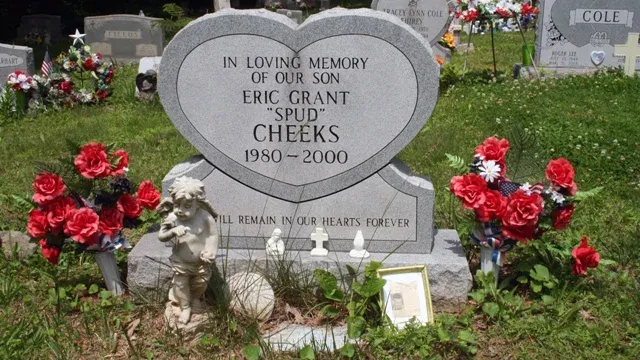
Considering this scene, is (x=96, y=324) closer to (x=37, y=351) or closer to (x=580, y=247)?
(x=37, y=351)

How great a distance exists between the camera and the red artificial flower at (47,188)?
410cm

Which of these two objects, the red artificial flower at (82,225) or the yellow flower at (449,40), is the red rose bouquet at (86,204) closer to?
the red artificial flower at (82,225)

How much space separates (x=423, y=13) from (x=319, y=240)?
7.87m

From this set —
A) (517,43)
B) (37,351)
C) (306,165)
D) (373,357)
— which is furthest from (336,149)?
(517,43)

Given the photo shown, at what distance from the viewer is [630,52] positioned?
32.4 ft

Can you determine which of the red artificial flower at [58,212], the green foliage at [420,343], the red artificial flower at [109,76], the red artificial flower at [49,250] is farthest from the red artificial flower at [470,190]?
the red artificial flower at [109,76]

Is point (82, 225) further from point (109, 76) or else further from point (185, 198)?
point (109, 76)

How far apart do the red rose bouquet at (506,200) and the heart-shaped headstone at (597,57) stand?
7049mm

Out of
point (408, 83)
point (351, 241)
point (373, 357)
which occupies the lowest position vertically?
point (373, 357)

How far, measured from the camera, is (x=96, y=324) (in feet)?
13.4

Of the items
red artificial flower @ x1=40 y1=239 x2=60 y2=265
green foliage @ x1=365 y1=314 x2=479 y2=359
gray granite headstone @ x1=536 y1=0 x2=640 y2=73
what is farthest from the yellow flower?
red artificial flower @ x1=40 y1=239 x2=60 y2=265

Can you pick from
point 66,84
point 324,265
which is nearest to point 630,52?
point 324,265

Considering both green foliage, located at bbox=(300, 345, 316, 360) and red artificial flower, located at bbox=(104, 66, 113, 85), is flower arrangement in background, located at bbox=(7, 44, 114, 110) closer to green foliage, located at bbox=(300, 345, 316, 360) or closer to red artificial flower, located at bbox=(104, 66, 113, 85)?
red artificial flower, located at bbox=(104, 66, 113, 85)

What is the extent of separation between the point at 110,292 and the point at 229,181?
968mm
